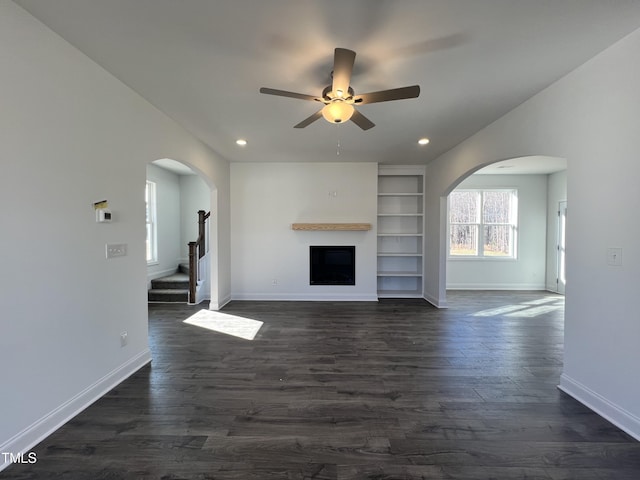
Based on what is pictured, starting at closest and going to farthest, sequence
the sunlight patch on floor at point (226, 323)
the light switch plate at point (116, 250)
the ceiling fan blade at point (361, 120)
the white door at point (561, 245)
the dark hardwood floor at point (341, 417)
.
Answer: the dark hardwood floor at point (341, 417) < the light switch plate at point (116, 250) < the ceiling fan blade at point (361, 120) < the sunlight patch on floor at point (226, 323) < the white door at point (561, 245)

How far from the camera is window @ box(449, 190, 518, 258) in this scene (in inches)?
270

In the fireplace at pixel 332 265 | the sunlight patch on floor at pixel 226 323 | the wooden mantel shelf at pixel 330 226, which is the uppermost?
the wooden mantel shelf at pixel 330 226

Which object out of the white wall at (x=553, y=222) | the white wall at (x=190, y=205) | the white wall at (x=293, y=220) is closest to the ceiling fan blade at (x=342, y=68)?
the white wall at (x=293, y=220)

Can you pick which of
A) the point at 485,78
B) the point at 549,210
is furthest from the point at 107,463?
the point at 549,210

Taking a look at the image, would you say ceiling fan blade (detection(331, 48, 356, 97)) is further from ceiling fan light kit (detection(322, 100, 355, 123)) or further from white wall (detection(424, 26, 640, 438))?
white wall (detection(424, 26, 640, 438))

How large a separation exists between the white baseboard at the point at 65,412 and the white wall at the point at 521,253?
6.74 meters

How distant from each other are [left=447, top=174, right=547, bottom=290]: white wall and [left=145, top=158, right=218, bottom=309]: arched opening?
19.2 ft

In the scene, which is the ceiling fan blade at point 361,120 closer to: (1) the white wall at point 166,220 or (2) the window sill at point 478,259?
(1) the white wall at point 166,220

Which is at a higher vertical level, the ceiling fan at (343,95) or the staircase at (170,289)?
the ceiling fan at (343,95)

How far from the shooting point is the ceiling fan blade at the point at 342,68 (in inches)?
69.8

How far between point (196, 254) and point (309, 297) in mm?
2431

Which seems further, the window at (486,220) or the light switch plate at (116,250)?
the window at (486,220)

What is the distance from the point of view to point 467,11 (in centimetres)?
169

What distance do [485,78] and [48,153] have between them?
348 centimetres
